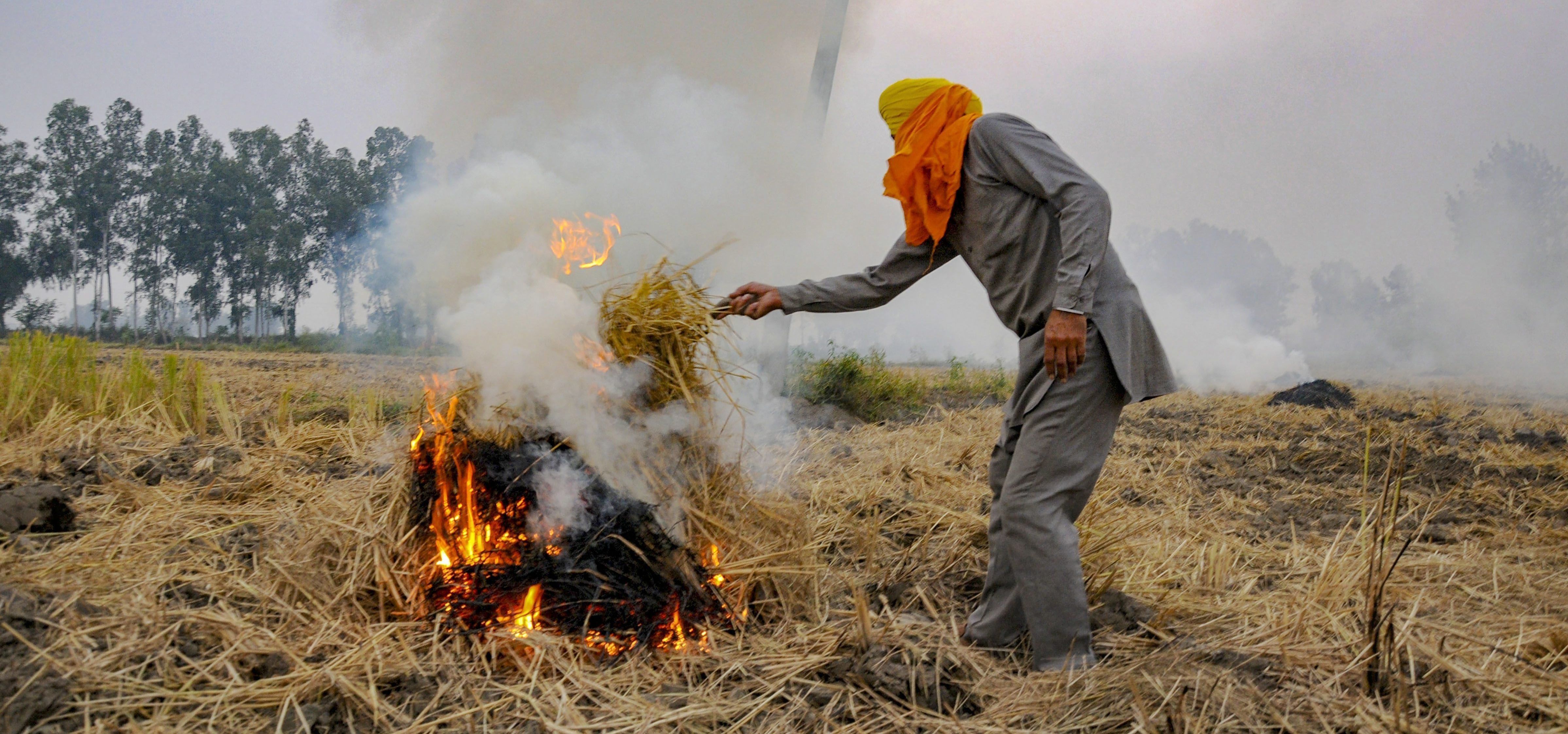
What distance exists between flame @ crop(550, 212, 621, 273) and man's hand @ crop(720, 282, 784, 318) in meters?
0.52

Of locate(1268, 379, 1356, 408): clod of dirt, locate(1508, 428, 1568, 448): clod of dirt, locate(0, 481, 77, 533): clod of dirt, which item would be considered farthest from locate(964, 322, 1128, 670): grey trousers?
locate(1268, 379, 1356, 408): clod of dirt

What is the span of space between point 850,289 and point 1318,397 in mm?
9241

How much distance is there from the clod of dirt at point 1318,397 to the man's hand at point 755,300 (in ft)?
28.7

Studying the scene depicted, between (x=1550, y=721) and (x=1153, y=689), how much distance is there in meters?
1.00

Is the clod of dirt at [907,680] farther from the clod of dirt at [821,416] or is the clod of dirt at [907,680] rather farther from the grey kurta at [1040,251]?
the clod of dirt at [821,416]

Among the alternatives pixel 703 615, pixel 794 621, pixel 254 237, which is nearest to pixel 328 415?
pixel 703 615

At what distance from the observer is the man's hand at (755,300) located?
2.87 metres

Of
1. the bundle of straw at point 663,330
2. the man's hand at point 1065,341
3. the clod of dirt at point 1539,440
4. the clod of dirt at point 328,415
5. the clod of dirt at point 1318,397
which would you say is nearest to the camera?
the man's hand at point 1065,341

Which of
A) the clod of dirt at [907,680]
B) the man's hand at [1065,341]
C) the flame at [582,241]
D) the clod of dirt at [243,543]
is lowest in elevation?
the clod of dirt at [907,680]

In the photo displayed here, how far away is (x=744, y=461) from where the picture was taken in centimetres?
311

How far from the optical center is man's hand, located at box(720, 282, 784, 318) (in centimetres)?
287

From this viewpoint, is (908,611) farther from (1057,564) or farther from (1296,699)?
(1296,699)

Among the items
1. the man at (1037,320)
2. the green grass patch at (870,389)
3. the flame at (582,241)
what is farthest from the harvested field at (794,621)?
the green grass patch at (870,389)

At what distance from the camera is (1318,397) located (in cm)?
972
